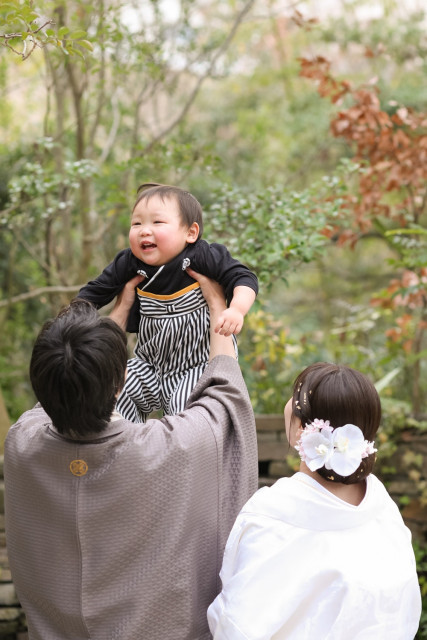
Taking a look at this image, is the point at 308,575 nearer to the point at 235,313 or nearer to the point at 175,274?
the point at 235,313

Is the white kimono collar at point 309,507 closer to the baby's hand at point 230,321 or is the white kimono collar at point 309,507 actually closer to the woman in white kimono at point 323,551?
the woman in white kimono at point 323,551

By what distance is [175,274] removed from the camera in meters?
2.04

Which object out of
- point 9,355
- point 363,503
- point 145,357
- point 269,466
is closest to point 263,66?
point 9,355

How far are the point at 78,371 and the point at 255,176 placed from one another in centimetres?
604

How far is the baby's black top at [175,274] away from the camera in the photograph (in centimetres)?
200

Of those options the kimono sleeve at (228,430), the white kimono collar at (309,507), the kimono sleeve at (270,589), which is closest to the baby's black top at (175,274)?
the kimono sleeve at (228,430)

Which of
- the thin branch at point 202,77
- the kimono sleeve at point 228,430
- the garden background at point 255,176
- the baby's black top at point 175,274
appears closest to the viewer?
the kimono sleeve at point 228,430

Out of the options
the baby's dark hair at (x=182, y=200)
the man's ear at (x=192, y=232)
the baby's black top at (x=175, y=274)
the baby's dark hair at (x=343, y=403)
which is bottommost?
the baby's dark hair at (x=343, y=403)

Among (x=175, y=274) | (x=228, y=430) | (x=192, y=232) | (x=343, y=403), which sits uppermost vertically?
(x=192, y=232)

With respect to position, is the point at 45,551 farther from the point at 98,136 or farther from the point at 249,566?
the point at 98,136

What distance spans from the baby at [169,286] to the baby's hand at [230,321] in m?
0.11

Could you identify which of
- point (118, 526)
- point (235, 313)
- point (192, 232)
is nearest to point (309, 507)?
point (118, 526)

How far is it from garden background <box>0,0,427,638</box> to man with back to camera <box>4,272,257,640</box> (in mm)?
830

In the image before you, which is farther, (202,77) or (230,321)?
(202,77)
